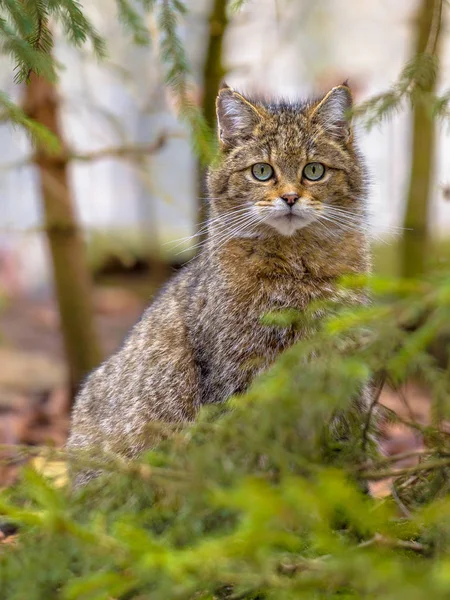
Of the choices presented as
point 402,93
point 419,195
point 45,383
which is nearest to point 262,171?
point 402,93

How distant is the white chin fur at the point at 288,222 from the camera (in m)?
3.42

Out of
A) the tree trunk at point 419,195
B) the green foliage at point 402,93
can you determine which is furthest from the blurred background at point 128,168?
the green foliage at point 402,93

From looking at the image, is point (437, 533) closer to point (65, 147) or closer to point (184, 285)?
point (184, 285)

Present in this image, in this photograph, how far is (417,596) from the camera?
1336 mm

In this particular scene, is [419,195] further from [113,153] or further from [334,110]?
[334,110]

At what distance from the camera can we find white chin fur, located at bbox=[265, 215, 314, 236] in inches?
135

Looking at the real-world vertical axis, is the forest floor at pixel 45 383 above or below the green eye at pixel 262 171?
below

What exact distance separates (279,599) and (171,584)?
0.80ft

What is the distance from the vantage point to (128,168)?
11.1 meters

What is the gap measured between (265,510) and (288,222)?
6.96 ft

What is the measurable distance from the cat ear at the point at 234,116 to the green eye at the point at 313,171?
0.33 m

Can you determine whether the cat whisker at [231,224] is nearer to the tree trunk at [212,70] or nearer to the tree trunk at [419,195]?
the tree trunk at [212,70]

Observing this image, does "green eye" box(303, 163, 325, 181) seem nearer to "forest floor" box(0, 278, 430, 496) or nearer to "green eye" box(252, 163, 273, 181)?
"green eye" box(252, 163, 273, 181)

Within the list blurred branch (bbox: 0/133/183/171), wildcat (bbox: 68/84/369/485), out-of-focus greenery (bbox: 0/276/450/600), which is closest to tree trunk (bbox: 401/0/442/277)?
blurred branch (bbox: 0/133/183/171)
